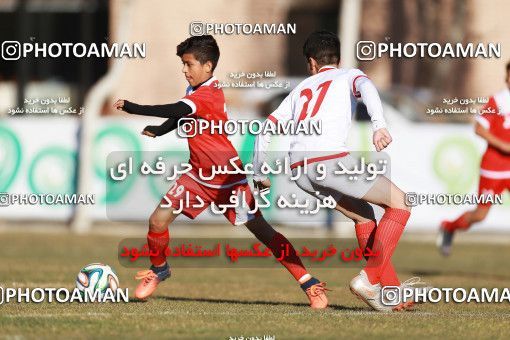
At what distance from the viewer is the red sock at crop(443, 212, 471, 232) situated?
15.3 metres

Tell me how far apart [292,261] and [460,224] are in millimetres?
5274

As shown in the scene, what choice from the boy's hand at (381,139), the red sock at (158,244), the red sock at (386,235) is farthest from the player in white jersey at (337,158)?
the red sock at (158,244)

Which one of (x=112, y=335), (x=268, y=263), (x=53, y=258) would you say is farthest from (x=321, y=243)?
(x=112, y=335)

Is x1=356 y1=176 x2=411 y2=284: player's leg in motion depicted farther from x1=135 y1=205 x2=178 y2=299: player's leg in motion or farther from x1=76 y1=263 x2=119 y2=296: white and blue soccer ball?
x1=76 y1=263 x2=119 y2=296: white and blue soccer ball

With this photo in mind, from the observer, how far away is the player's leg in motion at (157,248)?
1059cm

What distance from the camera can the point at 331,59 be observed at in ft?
33.4

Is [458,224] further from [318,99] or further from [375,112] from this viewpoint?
[375,112]

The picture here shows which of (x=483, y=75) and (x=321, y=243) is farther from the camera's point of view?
(x=483, y=75)

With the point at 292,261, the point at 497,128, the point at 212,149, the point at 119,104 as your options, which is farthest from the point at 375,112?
the point at 497,128

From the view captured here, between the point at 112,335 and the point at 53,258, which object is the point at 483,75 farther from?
the point at 112,335

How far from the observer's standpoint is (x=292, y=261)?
416 inches

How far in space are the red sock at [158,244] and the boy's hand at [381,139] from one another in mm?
2142

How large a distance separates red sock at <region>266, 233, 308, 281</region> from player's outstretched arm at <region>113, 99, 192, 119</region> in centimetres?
123

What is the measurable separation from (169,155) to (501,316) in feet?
30.7
